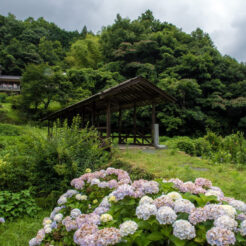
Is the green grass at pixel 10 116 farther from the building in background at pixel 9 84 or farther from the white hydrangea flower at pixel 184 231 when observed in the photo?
the white hydrangea flower at pixel 184 231

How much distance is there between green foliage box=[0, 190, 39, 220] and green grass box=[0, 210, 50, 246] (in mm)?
135

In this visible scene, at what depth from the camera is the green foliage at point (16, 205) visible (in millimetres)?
3680

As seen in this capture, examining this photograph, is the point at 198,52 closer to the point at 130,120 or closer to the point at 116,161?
the point at 130,120

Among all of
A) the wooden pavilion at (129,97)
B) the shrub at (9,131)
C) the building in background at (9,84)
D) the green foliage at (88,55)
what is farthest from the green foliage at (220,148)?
the building in background at (9,84)

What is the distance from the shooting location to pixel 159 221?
1.36 meters

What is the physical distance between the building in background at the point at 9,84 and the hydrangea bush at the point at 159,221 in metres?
36.0

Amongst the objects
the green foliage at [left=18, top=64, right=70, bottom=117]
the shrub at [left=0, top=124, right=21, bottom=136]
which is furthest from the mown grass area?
the green foliage at [left=18, top=64, right=70, bottom=117]

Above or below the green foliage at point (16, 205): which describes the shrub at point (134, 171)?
above

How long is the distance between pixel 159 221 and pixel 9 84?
39.1 meters

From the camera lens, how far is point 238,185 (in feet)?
12.5

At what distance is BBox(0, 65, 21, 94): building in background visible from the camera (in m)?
33.7

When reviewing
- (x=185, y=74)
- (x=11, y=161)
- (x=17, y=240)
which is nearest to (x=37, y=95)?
(x=185, y=74)

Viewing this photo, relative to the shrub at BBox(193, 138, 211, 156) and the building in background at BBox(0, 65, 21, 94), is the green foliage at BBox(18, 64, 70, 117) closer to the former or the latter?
the building in background at BBox(0, 65, 21, 94)

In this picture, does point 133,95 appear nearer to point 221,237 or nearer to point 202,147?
point 202,147
